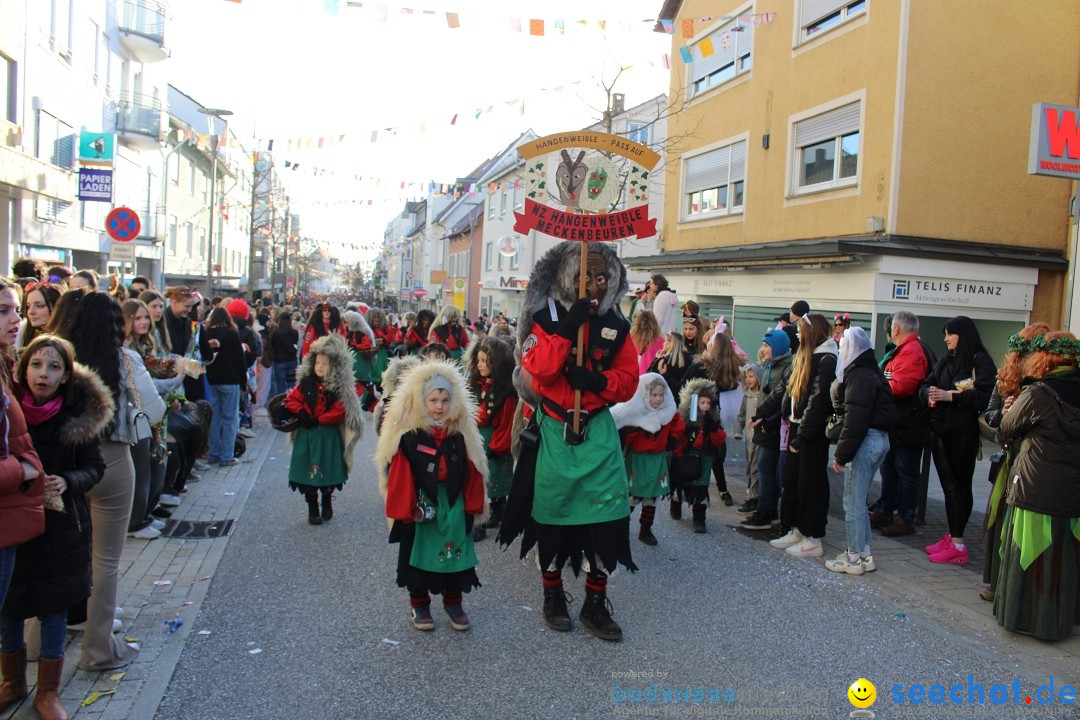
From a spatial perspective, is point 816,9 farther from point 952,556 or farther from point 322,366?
point 322,366

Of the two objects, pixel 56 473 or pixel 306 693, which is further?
pixel 306 693

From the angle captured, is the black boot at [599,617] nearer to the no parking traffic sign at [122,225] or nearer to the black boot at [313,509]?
the black boot at [313,509]

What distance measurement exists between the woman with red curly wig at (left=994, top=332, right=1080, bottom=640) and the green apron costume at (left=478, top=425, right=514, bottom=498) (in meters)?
3.68

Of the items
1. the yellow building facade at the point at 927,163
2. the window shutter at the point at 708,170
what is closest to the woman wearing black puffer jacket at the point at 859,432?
the yellow building facade at the point at 927,163

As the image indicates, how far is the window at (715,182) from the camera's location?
1717cm

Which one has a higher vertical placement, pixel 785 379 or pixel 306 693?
pixel 785 379

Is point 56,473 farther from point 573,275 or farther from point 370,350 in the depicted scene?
point 370,350

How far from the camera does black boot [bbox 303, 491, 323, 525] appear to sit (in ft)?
22.7

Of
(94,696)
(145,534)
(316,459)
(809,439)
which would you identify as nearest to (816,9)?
(809,439)

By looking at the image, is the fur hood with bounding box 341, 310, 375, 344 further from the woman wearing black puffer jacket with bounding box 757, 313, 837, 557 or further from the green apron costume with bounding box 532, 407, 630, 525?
the green apron costume with bounding box 532, 407, 630, 525

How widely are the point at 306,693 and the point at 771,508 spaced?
4.73 m

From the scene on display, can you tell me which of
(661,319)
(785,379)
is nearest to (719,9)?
(661,319)

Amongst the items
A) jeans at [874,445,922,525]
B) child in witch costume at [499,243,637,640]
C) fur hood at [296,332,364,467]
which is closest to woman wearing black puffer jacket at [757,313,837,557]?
jeans at [874,445,922,525]

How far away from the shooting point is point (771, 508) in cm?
723
